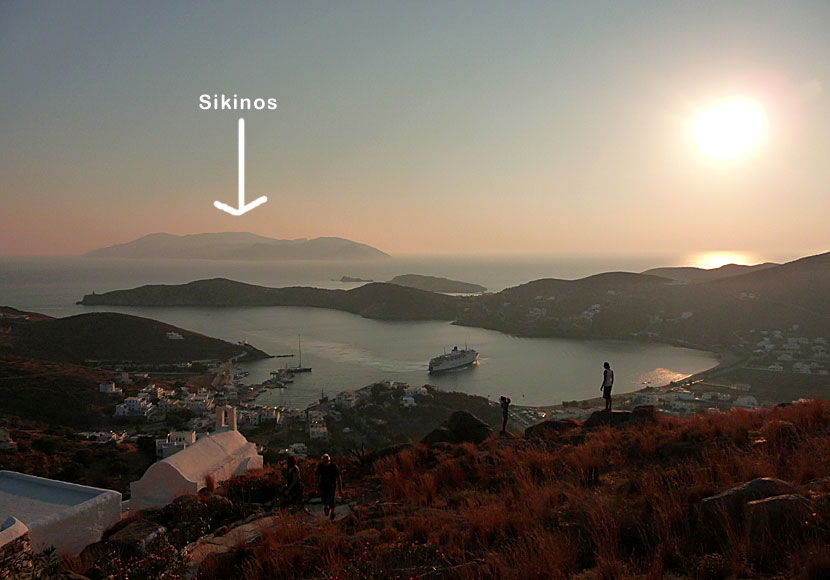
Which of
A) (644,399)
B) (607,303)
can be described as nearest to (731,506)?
(644,399)

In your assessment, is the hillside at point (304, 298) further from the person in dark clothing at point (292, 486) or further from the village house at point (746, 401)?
the person in dark clothing at point (292, 486)

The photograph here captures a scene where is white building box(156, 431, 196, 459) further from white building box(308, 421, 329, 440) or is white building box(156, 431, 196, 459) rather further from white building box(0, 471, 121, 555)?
A: white building box(308, 421, 329, 440)

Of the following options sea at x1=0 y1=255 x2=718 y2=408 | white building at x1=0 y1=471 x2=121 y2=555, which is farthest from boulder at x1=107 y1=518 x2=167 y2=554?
sea at x1=0 y1=255 x2=718 y2=408

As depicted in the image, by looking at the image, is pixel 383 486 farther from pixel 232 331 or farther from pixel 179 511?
pixel 232 331

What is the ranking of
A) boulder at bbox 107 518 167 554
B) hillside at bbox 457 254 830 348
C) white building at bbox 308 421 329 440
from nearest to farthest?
boulder at bbox 107 518 167 554, white building at bbox 308 421 329 440, hillside at bbox 457 254 830 348

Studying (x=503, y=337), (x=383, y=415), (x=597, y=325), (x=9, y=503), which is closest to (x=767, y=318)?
(x=597, y=325)
